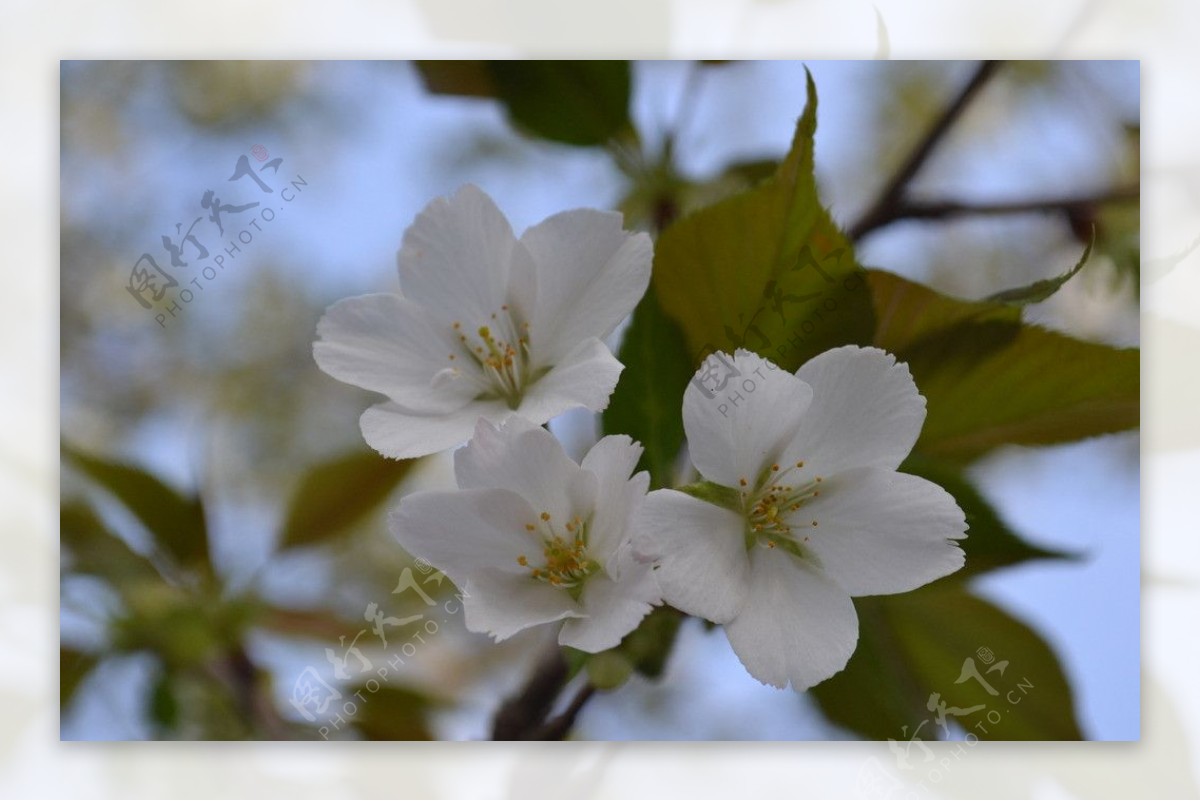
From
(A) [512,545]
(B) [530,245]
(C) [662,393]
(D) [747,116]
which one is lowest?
(A) [512,545]

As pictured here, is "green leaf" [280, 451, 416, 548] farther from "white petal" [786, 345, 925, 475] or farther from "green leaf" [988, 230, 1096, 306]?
"green leaf" [988, 230, 1096, 306]

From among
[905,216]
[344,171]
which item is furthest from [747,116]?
[344,171]

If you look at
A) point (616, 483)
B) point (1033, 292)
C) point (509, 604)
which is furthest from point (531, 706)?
point (1033, 292)

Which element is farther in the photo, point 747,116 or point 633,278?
point 747,116

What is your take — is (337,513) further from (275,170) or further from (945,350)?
(945,350)

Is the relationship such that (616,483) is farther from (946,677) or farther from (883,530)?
(946,677)

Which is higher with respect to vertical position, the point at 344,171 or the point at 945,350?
the point at 344,171
